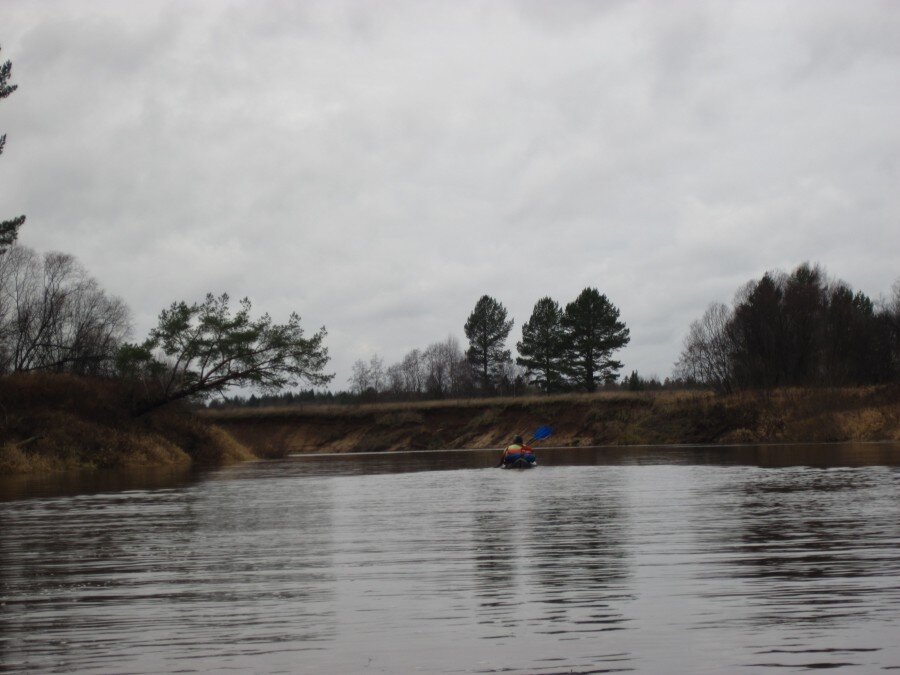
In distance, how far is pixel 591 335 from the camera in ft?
306

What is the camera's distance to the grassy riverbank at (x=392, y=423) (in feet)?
156

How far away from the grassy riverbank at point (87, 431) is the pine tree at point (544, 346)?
43528 mm

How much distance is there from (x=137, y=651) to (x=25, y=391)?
46590mm

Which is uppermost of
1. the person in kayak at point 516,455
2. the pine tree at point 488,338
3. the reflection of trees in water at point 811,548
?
the pine tree at point 488,338

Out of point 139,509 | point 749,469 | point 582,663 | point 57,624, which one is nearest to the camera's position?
point 582,663

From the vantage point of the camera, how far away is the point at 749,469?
3183 centimetres

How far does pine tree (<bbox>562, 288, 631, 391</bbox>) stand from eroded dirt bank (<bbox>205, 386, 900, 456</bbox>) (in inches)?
491

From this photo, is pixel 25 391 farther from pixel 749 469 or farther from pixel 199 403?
pixel 749 469

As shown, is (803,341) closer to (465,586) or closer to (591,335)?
(591,335)

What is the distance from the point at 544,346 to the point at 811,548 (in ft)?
281

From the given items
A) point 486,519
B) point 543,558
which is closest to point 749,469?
point 486,519

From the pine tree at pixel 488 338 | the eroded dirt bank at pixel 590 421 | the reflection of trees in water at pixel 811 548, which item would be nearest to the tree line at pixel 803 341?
the eroded dirt bank at pixel 590 421

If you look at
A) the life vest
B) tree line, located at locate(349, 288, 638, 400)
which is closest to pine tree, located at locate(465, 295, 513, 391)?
tree line, located at locate(349, 288, 638, 400)

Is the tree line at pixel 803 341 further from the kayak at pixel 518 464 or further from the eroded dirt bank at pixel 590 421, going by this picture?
the kayak at pixel 518 464
